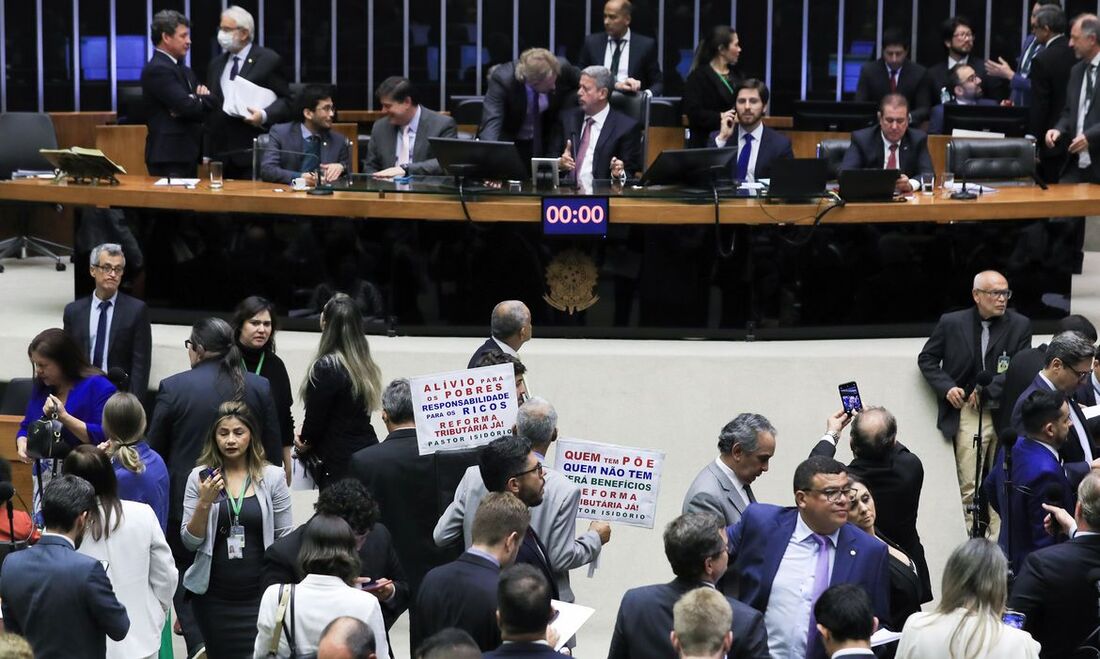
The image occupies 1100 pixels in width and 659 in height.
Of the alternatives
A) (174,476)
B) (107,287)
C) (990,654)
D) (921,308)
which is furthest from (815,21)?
(990,654)

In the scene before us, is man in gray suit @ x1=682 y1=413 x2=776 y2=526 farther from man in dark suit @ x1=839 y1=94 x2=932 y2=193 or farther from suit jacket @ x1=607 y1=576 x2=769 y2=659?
man in dark suit @ x1=839 y1=94 x2=932 y2=193

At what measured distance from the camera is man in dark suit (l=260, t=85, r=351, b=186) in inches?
420

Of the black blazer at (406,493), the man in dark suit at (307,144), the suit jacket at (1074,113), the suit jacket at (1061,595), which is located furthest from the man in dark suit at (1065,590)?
the suit jacket at (1074,113)

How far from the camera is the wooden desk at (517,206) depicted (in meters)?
9.66

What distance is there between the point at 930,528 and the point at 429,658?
5285 millimetres

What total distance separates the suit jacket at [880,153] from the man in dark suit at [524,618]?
6710mm

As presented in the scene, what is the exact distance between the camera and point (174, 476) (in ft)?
24.4

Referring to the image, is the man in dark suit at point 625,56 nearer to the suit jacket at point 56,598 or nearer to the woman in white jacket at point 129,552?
the woman in white jacket at point 129,552

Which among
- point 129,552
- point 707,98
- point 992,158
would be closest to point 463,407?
point 129,552

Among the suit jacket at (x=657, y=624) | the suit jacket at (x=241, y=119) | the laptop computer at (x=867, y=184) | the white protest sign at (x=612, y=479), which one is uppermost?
the suit jacket at (x=241, y=119)

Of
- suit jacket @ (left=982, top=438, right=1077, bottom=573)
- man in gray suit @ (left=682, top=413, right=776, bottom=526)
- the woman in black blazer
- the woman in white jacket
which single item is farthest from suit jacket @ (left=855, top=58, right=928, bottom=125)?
the woman in white jacket

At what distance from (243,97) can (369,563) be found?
22.1 feet

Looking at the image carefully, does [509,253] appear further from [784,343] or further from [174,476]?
[174,476]

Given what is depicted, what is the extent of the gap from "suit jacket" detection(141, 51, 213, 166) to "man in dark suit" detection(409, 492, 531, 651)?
697cm
